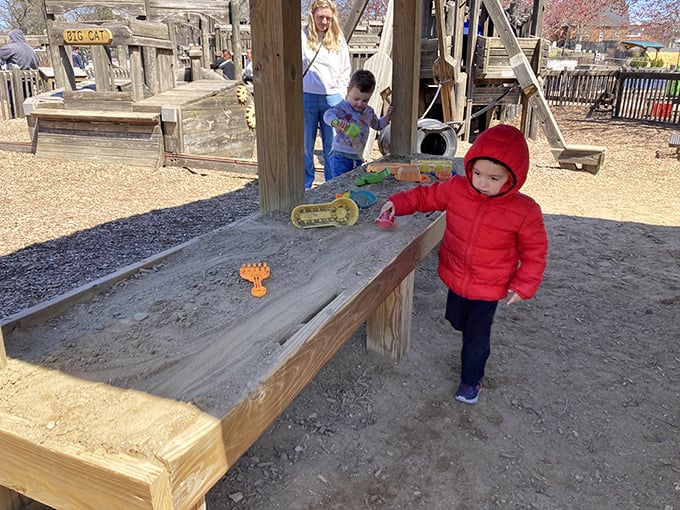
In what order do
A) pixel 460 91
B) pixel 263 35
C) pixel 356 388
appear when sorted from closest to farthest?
pixel 263 35 → pixel 356 388 → pixel 460 91

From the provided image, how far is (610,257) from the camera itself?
4406 millimetres

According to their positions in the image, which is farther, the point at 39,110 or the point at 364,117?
the point at 39,110

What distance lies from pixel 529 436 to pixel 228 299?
1.45 meters

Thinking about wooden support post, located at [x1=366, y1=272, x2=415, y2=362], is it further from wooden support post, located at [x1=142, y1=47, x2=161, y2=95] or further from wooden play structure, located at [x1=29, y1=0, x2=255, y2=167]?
wooden support post, located at [x1=142, y1=47, x2=161, y2=95]

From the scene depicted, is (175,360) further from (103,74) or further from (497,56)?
(497,56)

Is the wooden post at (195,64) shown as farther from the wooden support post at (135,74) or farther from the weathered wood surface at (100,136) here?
the weathered wood surface at (100,136)

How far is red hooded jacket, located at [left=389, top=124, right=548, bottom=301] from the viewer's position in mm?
2170

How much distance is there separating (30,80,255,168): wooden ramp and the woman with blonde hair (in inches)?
109

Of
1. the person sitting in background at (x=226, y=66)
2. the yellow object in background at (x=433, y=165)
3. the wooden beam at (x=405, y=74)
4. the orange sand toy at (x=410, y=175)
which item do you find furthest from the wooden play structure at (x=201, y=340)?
the person sitting in background at (x=226, y=66)

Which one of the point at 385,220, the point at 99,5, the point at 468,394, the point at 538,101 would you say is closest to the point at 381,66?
the point at 538,101

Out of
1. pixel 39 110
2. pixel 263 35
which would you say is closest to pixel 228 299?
pixel 263 35

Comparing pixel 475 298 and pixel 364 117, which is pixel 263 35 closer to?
pixel 475 298

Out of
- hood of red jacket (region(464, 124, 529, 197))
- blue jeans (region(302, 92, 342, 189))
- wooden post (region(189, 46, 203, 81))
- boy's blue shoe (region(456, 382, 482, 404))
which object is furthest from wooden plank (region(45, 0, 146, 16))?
boy's blue shoe (region(456, 382, 482, 404))

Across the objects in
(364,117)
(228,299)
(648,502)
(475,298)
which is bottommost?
(648,502)
